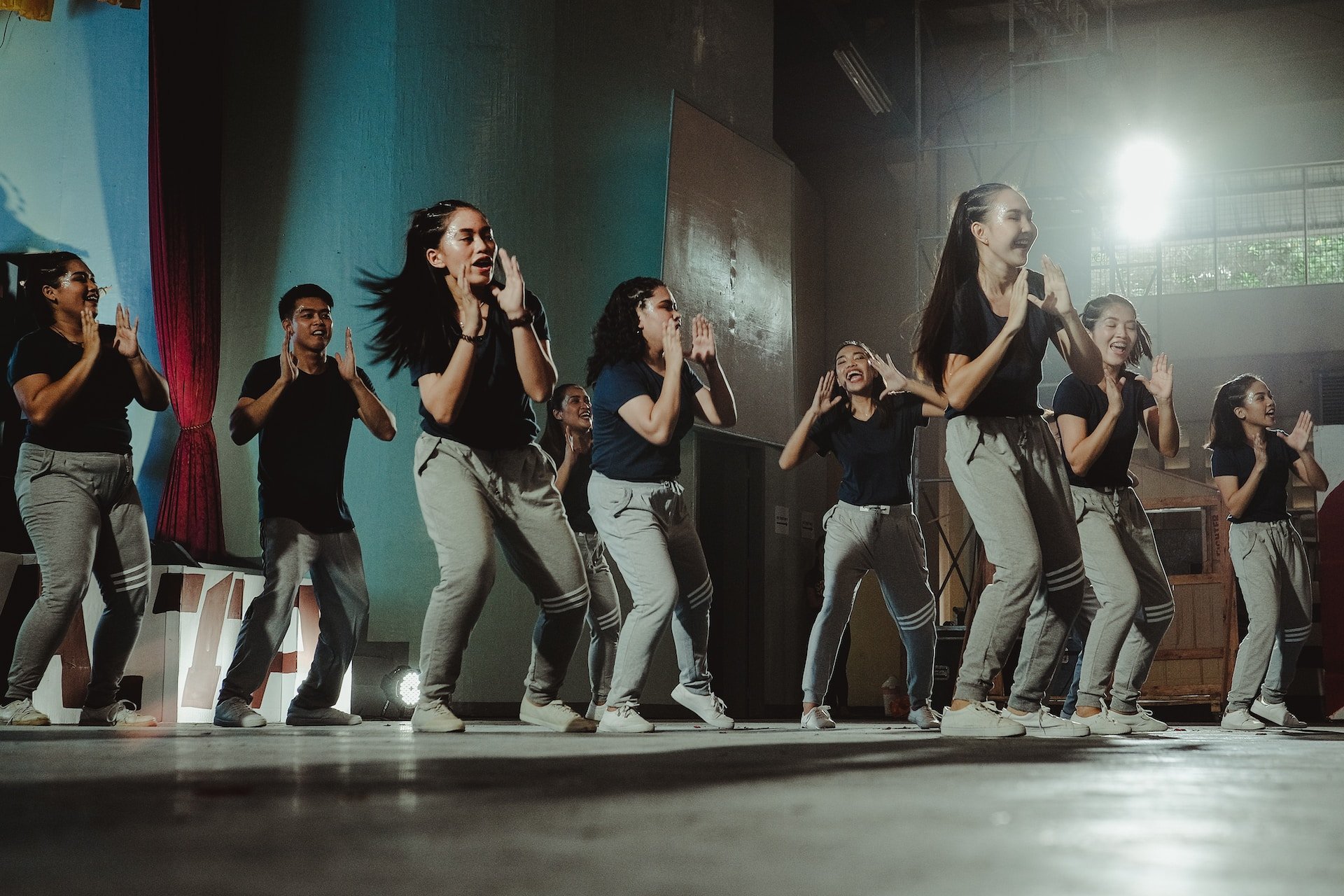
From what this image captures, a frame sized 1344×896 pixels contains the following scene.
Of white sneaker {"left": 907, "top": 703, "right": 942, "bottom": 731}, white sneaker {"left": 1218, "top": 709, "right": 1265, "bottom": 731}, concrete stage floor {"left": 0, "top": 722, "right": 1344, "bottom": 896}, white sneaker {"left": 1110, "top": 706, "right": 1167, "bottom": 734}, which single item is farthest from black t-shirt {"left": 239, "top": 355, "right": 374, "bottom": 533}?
white sneaker {"left": 1218, "top": 709, "right": 1265, "bottom": 731}

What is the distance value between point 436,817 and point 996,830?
1.83ft

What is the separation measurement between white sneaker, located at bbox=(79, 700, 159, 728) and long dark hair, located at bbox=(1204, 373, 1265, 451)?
495 cm

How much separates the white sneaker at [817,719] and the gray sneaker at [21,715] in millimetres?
2833

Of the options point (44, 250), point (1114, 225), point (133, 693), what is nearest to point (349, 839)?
point (133, 693)

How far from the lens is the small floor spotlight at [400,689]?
7.60 meters

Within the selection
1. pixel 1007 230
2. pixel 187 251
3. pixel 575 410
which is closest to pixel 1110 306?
pixel 1007 230

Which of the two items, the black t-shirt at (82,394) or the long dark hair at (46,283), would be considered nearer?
the black t-shirt at (82,394)

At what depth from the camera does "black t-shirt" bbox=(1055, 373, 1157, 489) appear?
16.3 ft

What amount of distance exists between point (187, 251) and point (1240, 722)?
6504 mm

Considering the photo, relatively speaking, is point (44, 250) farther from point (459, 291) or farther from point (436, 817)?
point (436, 817)

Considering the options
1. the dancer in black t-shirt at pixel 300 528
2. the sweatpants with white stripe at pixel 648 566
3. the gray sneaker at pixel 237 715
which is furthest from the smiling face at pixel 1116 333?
the gray sneaker at pixel 237 715

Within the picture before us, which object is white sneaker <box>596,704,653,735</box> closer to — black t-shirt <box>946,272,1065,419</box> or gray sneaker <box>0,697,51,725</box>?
black t-shirt <box>946,272,1065,419</box>

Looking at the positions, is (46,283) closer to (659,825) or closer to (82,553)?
(82,553)

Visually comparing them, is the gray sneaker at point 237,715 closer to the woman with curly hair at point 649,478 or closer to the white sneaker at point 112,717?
the white sneaker at point 112,717
